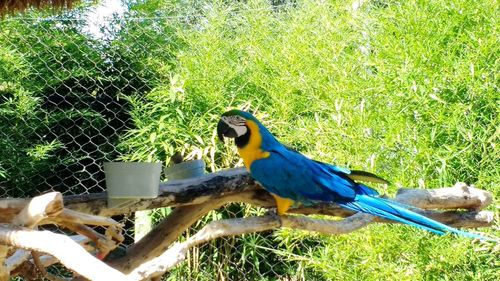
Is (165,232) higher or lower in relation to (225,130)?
lower

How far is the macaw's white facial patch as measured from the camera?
4.32 ft

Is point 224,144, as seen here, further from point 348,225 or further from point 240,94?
point 348,225

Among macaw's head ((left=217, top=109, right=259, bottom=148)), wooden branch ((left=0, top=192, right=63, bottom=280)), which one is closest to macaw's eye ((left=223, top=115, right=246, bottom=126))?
macaw's head ((left=217, top=109, right=259, bottom=148))

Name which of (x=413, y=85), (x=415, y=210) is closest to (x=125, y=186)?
(x=415, y=210)

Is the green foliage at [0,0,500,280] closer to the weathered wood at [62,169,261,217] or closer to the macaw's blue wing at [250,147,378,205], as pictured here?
the macaw's blue wing at [250,147,378,205]

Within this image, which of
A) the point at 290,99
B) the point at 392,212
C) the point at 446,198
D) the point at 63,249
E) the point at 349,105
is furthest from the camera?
the point at 290,99

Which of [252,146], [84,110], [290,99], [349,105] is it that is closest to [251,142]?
[252,146]

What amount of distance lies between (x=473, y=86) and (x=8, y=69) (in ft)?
4.05

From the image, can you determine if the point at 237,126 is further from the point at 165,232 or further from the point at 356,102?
the point at 356,102

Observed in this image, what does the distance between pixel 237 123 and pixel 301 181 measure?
0.15 meters

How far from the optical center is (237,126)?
1.32 meters

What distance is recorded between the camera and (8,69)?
212 centimetres

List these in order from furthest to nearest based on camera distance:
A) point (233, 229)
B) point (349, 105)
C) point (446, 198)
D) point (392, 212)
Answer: point (349, 105) → point (446, 198) → point (392, 212) → point (233, 229)

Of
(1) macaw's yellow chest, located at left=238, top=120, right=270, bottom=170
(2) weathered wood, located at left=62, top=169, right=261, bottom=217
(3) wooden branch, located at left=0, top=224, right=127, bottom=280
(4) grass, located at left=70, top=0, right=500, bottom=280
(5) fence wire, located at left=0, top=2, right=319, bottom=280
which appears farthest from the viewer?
(5) fence wire, located at left=0, top=2, right=319, bottom=280
